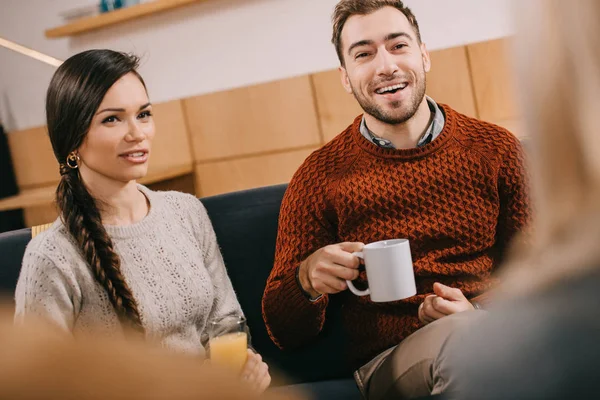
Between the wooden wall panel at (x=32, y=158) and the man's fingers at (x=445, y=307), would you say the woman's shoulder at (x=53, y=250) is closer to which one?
the man's fingers at (x=445, y=307)

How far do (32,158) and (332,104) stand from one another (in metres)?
2.17

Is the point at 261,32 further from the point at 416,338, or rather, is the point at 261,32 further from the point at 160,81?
the point at 416,338

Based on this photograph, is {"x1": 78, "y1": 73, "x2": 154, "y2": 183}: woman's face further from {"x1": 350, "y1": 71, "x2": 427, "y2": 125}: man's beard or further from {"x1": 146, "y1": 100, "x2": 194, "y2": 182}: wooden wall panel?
{"x1": 146, "y1": 100, "x2": 194, "y2": 182}: wooden wall panel

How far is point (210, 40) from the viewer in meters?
4.07

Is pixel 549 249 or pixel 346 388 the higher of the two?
pixel 549 249

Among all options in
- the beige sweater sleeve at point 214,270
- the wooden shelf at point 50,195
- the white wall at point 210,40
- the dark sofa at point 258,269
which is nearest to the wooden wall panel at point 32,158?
the white wall at point 210,40

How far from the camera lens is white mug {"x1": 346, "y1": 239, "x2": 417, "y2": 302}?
1354 mm

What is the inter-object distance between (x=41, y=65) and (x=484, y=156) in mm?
3639

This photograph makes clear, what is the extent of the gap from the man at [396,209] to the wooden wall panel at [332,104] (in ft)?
6.28

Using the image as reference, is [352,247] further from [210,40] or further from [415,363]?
[210,40]

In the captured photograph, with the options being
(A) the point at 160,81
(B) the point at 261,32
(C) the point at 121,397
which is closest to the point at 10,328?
(C) the point at 121,397

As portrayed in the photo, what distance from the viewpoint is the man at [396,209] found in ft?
5.40

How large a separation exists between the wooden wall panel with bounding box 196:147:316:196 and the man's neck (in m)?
2.08

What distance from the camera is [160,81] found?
424 cm
